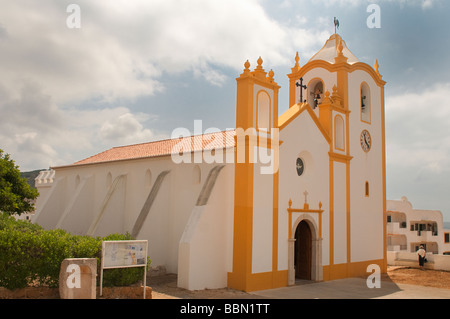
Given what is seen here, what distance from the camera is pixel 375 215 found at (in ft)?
75.5

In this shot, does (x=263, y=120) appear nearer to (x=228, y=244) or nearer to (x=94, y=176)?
(x=228, y=244)

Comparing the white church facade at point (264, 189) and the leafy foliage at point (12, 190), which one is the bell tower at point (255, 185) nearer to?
the white church facade at point (264, 189)

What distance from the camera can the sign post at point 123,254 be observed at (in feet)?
38.8

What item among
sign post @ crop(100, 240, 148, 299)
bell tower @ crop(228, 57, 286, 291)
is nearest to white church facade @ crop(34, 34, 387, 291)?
bell tower @ crop(228, 57, 286, 291)

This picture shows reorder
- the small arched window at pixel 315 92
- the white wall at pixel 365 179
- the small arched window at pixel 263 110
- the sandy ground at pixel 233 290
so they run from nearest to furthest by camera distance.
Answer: the sandy ground at pixel 233 290 → the small arched window at pixel 263 110 → the white wall at pixel 365 179 → the small arched window at pixel 315 92

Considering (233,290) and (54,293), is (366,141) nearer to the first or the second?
(233,290)

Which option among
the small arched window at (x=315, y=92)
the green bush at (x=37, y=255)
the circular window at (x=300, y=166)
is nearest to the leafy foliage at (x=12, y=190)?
the green bush at (x=37, y=255)

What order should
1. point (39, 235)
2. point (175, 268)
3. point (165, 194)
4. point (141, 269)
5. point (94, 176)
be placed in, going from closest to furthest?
point (39, 235), point (141, 269), point (175, 268), point (165, 194), point (94, 176)

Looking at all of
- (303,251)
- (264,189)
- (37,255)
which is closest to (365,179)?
(303,251)

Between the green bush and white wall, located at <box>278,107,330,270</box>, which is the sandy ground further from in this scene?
white wall, located at <box>278,107,330,270</box>

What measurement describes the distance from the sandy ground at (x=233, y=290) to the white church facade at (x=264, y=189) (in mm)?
553

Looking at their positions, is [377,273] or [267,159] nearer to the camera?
[267,159]
